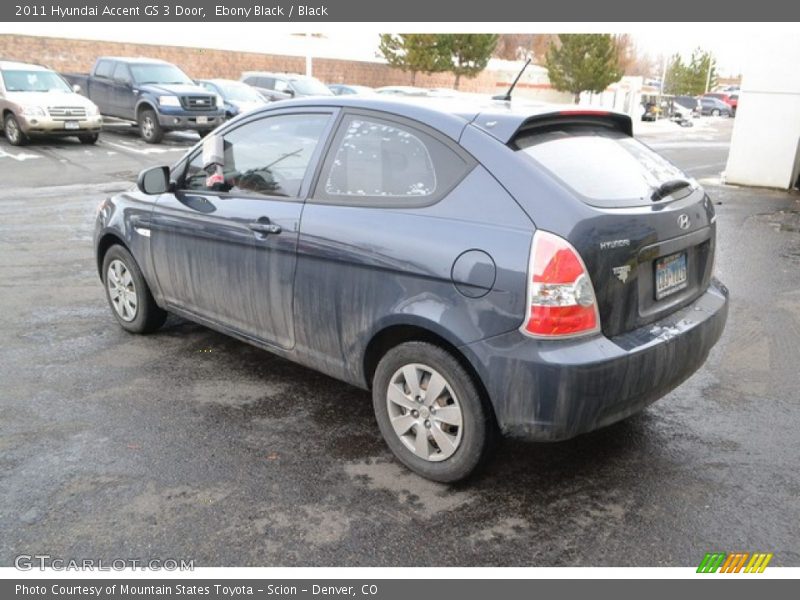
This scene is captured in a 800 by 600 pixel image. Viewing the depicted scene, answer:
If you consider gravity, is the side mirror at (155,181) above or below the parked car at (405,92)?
below

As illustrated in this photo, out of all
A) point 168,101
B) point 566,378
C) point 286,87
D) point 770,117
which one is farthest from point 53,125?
point 566,378

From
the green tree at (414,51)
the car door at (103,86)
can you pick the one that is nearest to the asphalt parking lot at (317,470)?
the car door at (103,86)

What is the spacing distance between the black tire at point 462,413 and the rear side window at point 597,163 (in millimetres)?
961

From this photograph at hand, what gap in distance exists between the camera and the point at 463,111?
11.3ft

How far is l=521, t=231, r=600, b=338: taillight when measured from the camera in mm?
2895

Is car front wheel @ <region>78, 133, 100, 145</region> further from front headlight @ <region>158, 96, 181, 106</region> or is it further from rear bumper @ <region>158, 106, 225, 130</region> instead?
front headlight @ <region>158, 96, 181, 106</region>

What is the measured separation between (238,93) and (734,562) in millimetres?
20716

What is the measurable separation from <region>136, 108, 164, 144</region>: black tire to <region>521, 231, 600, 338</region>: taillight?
1722cm

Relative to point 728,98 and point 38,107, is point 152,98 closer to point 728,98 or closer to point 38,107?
point 38,107

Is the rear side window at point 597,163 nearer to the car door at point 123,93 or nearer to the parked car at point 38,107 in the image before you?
the parked car at point 38,107

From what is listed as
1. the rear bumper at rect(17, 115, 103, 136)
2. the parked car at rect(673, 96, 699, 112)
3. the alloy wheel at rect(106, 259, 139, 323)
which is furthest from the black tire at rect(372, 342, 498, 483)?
the parked car at rect(673, 96, 699, 112)

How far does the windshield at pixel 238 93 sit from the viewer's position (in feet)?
68.8

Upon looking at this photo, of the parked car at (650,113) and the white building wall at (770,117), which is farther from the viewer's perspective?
the parked car at (650,113)

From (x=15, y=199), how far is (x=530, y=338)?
1047 centimetres
